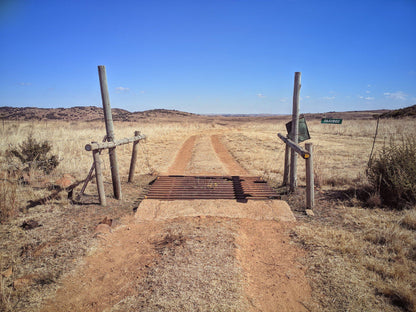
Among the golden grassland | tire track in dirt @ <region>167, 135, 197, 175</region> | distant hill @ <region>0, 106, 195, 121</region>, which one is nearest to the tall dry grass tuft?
the golden grassland

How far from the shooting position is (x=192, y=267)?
3.29 metres

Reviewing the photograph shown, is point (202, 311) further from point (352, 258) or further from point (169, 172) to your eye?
point (169, 172)

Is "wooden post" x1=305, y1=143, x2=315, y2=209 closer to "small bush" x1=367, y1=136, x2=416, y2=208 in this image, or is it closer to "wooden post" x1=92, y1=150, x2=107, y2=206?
"small bush" x1=367, y1=136, x2=416, y2=208

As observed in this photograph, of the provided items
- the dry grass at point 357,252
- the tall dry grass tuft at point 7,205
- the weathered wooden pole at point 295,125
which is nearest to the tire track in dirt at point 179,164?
the weathered wooden pole at point 295,125

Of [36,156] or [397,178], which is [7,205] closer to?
[36,156]

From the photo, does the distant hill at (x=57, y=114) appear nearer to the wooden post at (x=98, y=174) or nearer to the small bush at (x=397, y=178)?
the wooden post at (x=98, y=174)

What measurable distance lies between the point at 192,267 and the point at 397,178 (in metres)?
4.96

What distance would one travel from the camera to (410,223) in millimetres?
4418

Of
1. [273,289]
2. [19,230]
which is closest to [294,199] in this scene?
[273,289]

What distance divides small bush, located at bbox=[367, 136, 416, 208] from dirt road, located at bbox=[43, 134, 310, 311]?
2411 mm

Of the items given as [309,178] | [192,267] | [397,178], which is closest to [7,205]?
[192,267]

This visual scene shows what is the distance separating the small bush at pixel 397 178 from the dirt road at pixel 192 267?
94.9 inches

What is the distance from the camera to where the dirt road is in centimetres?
276

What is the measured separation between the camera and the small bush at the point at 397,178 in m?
5.27
